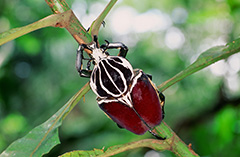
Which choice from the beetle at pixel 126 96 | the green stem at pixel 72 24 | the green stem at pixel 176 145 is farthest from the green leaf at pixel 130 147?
the green stem at pixel 72 24

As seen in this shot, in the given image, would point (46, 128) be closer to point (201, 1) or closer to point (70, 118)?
point (70, 118)

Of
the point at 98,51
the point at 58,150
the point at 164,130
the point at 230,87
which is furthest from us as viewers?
the point at 58,150

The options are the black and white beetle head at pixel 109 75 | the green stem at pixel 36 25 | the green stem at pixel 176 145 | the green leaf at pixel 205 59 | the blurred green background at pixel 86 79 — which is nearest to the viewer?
the green stem at pixel 36 25

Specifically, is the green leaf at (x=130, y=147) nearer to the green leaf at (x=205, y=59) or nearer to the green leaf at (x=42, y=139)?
the green leaf at (x=42, y=139)

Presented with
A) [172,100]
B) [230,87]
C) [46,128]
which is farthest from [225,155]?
[46,128]

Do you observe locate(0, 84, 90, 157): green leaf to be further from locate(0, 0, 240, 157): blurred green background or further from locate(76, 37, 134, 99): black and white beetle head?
locate(0, 0, 240, 157): blurred green background

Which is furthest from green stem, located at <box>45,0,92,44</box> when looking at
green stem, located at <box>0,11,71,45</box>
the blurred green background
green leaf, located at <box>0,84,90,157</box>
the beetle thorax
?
the blurred green background
